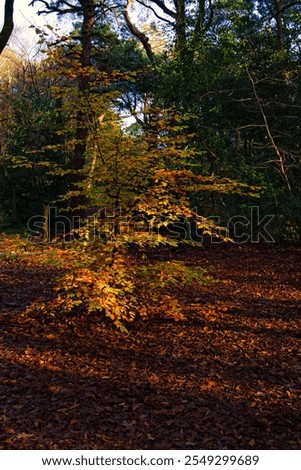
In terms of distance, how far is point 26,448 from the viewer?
2.97m

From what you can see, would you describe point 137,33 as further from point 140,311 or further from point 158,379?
point 158,379

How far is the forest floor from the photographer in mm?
3150

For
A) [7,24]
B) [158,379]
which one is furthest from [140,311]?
[7,24]

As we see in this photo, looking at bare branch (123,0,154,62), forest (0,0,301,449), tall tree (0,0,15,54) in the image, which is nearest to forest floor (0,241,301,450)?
forest (0,0,301,449)

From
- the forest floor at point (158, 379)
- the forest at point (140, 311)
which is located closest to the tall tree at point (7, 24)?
the forest at point (140, 311)

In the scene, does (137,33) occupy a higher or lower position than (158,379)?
higher

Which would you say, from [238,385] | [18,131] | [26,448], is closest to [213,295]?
[238,385]

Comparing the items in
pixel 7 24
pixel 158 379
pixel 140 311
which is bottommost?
pixel 158 379

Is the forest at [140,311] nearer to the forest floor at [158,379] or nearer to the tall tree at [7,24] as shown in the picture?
the forest floor at [158,379]

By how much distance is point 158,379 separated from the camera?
13.1 ft

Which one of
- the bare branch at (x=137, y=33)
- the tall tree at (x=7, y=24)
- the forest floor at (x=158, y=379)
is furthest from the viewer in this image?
the bare branch at (x=137, y=33)

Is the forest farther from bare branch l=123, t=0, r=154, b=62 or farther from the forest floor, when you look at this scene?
bare branch l=123, t=0, r=154, b=62

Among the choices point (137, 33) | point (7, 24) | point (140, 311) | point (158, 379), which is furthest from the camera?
point (137, 33)

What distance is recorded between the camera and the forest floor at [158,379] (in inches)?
124
